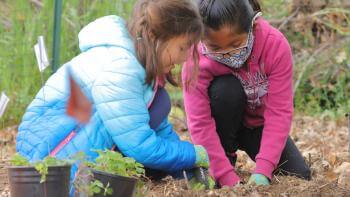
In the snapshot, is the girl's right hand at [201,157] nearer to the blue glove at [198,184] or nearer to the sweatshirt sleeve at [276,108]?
the blue glove at [198,184]

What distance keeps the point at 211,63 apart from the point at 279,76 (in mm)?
318

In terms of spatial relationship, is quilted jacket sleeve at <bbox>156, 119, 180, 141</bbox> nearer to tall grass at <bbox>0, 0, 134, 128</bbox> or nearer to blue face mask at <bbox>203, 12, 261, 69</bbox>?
blue face mask at <bbox>203, 12, 261, 69</bbox>

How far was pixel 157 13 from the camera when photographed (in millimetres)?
2746

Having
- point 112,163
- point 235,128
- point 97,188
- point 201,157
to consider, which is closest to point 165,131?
point 201,157

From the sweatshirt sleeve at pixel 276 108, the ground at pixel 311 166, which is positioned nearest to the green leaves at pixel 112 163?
the ground at pixel 311 166

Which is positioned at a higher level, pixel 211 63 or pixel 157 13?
pixel 157 13

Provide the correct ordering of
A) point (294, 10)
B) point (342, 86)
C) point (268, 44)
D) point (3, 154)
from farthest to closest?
point (294, 10)
point (342, 86)
point (3, 154)
point (268, 44)

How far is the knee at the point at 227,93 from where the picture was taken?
3227mm

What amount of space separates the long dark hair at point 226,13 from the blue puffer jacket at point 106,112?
33 cm

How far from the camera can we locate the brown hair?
108 inches

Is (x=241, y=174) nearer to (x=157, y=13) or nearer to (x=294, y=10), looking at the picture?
(x=157, y=13)

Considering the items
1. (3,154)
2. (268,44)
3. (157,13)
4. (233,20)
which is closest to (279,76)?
(268,44)

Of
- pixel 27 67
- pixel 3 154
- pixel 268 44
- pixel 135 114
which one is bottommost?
pixel 3 154

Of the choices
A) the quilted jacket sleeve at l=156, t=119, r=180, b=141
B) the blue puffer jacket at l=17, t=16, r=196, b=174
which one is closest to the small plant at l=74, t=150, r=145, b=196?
the blue puffer jacket at l=17, t=16, r=196, b=174
